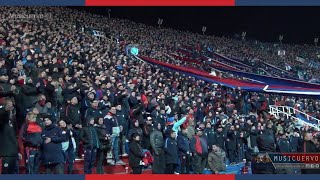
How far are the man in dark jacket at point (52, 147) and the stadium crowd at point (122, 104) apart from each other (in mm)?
15

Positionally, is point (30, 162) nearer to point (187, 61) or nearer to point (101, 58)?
point (101, 58)

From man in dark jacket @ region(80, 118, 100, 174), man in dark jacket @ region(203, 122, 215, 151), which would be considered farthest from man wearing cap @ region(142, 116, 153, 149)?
man in dark jacket @ region(203, 122, 215, 151)

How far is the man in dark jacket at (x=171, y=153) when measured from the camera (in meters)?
9.20

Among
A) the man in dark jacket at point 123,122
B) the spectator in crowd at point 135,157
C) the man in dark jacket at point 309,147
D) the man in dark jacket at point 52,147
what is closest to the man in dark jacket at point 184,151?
the spectator in crowd at point 135,157

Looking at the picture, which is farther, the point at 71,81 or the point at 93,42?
the point at 93,42

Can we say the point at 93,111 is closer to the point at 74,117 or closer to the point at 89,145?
the point at 74,117

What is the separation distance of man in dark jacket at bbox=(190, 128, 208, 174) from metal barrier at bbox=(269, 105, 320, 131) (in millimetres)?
1605

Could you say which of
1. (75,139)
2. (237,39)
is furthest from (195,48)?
(75,139)

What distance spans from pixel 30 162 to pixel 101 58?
10.4ft

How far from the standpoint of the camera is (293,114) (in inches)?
405

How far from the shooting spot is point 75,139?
868 centimetres

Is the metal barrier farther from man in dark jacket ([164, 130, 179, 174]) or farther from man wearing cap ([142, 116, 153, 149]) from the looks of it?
man wearing cap ([142, 116, 153, 149])

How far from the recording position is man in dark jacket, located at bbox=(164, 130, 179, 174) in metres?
9.20

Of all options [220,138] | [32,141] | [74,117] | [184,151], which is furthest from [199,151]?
[32,141]
